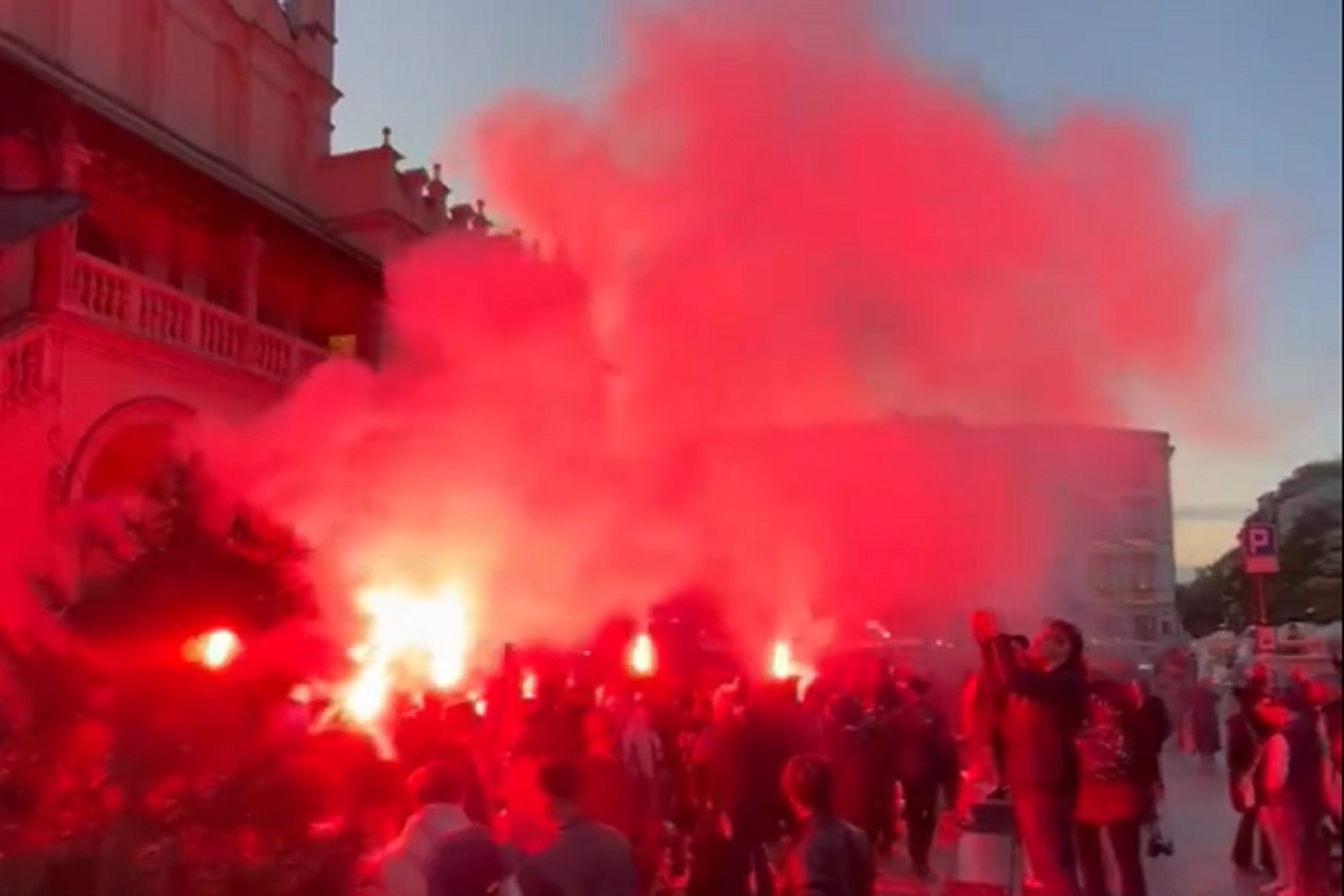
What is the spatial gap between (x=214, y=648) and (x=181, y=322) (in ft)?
22.0

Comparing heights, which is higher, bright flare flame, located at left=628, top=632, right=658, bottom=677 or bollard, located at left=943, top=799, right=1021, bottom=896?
bright flare flame, located at left=628, top=632, right=658, bottom=677

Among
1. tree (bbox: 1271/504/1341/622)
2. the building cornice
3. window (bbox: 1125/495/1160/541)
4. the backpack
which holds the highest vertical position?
the building cornice

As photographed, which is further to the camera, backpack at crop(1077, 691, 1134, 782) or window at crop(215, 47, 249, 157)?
window at crop(215, 47, 249, 157)

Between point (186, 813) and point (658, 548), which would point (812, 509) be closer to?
point (658, 548)

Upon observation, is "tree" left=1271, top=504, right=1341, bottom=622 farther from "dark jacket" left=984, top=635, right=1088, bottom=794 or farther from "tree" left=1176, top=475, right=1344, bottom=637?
"dark jacket" left=984, top=635, right=1088, bottom=794

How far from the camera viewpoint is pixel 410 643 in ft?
34.5

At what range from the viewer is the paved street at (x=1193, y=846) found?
8102 mm

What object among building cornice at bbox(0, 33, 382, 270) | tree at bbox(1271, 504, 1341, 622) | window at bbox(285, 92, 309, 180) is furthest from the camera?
window at bbox(285, 92, 309, 180)

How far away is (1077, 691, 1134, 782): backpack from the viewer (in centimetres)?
628

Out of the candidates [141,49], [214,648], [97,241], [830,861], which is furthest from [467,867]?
[141,49]

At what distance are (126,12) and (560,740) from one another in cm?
1129

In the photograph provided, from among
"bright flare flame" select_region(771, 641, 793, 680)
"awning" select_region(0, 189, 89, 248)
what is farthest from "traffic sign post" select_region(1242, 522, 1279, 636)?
"awning" select_region(0, 189, 89, 248)

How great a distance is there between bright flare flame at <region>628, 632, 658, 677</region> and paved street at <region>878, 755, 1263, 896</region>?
3.05m

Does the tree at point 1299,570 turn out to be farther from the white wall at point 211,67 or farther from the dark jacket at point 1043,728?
the white wall at point 211,67
